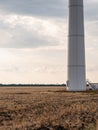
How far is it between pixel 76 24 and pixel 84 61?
5449mm

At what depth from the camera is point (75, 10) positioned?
2495 inches

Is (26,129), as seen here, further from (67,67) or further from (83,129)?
(67,67)

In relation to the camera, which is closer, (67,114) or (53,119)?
(53,119)

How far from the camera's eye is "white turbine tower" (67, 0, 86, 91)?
63.6 m

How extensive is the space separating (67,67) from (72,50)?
8.57 feet

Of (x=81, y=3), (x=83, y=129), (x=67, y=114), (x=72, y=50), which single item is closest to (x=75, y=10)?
(x=81, y=3)

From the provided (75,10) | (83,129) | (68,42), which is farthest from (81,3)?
(83,129)

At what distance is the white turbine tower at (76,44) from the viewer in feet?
209

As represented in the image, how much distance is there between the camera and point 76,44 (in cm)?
6412

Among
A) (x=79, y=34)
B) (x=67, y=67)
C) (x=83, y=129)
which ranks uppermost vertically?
(x=79, y=34)

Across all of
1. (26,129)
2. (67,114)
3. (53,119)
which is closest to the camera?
(26,129)

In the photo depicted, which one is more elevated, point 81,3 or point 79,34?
point 81,3

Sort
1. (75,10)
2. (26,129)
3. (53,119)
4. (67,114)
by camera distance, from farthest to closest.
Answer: (75,10), (67,114), (53,119), (26,129)

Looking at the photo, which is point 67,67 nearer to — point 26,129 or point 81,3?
point 81,3
